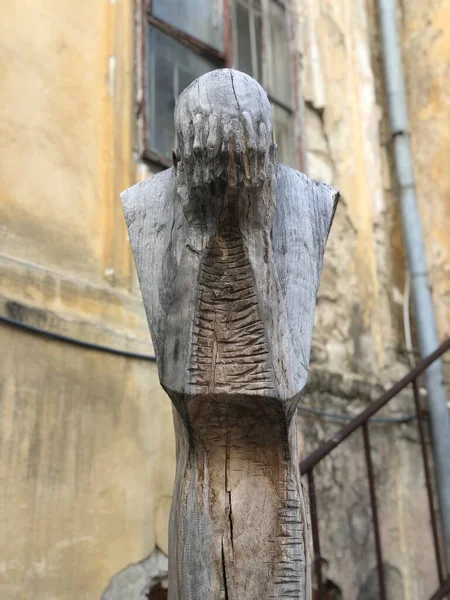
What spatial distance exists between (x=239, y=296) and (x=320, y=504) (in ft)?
7.93

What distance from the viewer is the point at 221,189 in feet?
4.27

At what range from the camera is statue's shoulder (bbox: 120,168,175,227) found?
1515mm

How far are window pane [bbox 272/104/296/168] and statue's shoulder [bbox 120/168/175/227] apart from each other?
105 inches

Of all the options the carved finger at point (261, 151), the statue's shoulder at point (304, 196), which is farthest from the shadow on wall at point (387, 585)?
the carved finger at point (261, 151)

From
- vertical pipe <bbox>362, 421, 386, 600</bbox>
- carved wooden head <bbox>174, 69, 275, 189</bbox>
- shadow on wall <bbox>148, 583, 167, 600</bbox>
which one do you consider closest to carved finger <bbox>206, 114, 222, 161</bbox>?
carved wooden head <bbox>174, 69, 275, 189</bbox>

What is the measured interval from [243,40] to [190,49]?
501 mm

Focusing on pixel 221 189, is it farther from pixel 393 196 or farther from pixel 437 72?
pixel 437 72

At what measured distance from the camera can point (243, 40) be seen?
4.21 m

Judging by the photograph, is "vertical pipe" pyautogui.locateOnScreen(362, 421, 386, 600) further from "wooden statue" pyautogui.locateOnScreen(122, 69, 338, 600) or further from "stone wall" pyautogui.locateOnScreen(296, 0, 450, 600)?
"wooden statue" pyautogui.locateOnScreen(122, 69, 338, 600)

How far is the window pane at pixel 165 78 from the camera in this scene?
3482 millimetres

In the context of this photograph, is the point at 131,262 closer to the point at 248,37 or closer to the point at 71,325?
the point at 71,325

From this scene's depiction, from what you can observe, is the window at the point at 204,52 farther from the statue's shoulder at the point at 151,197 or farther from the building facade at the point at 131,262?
the statue's shoulder at the point at 151,197

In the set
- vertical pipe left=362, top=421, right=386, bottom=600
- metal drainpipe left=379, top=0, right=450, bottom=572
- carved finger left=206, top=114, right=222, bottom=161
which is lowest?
vertical pipe left=362, top=421, right=386, bottom=600

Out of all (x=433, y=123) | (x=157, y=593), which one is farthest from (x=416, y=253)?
(x=157, y=593)
